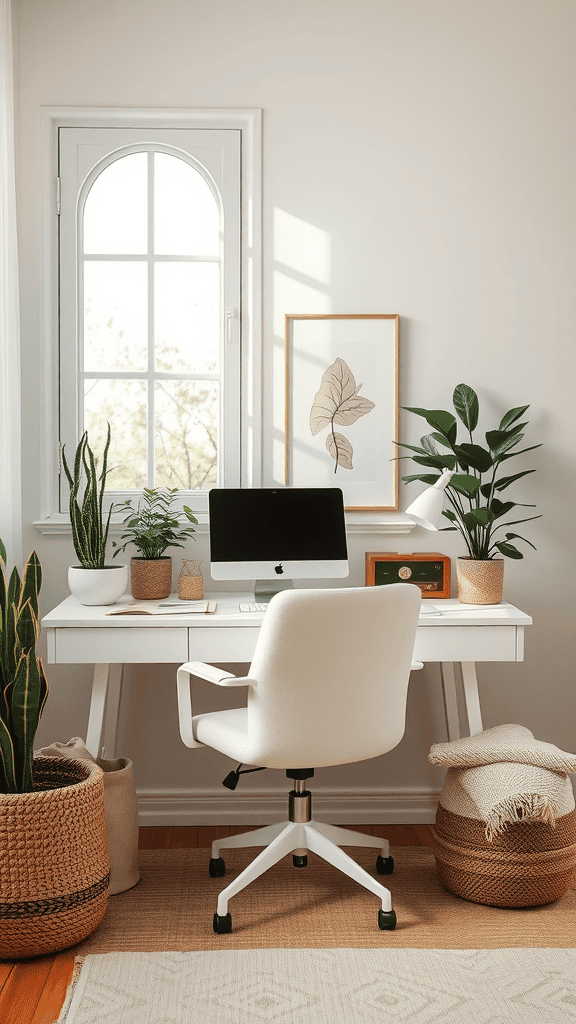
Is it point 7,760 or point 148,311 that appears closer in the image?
point 7,760

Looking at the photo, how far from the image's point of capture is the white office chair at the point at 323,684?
6.91 ft

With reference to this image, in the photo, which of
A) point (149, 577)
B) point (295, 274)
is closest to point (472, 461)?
point (295, 274)

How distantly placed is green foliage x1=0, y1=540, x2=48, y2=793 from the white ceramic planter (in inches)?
18.2

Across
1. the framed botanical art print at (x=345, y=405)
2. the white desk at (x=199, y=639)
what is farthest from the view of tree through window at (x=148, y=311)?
the white desk at (x=199, y=639)

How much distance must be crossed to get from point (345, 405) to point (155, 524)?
799 millimetres

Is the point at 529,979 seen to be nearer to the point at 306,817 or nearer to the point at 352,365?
the point at 306,817

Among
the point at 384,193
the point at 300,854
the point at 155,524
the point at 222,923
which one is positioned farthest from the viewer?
the point at 384,193

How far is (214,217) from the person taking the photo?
309cm

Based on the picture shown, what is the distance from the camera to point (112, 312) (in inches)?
121

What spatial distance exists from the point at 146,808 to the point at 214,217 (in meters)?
2.14

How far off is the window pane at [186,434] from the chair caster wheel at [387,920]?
1.53m

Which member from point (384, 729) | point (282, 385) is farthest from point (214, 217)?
point (384, 729)

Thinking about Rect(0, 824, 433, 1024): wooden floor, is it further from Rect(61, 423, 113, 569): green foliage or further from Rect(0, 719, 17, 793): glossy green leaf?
Rect(61, 423, 113, 569): green foliage

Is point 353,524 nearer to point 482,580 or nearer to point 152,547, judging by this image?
point 482,580
